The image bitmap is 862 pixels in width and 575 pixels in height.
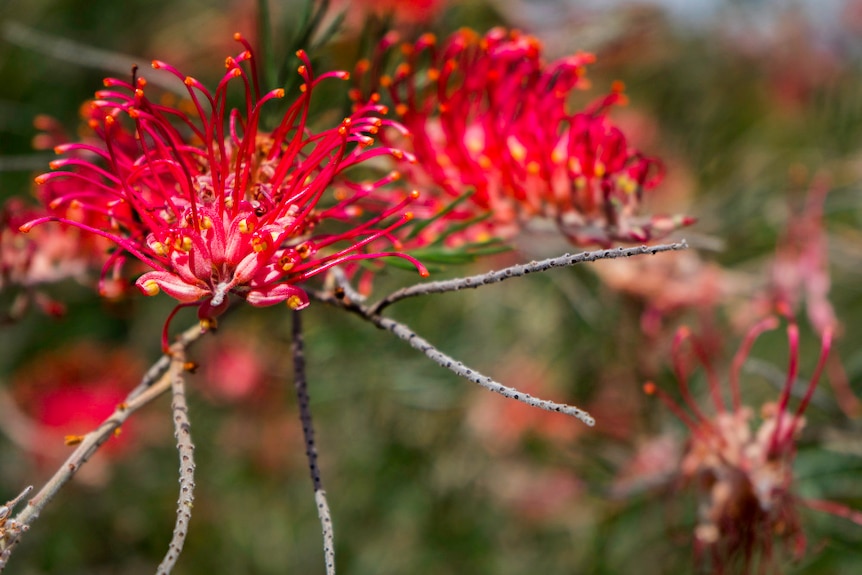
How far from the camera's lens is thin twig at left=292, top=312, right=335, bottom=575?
484 mm

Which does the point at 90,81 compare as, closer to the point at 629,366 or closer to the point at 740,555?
the point at 629,366

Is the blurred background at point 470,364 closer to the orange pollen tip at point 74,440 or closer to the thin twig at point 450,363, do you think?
the thin twig at point 450,363

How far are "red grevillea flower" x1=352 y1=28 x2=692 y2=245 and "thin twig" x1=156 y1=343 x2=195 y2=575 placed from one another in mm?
330

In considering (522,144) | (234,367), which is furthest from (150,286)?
(234,367)

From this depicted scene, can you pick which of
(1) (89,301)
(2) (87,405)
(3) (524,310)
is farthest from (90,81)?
(3) (524,310)

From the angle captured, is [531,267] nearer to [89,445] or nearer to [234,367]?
[89,445]

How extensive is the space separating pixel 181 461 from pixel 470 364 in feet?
3.96

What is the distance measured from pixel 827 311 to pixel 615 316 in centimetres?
34

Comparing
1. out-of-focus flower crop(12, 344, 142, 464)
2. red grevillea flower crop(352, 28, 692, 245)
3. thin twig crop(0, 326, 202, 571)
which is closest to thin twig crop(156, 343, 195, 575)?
thin twig crop(0, 326, 202, 571)

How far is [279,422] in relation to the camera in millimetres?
2158

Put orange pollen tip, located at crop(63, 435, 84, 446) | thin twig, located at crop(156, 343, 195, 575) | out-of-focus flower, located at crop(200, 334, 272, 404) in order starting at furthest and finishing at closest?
out-of-focus flower, located at crop(200, 334, 272, 404) → orange pollen tip, located at crop(63, 435, 84, 446) → thin twig, located at crop(156, 343, 195, 575)

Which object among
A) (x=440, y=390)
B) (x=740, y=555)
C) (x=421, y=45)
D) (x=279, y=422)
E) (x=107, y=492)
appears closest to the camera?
(x=421, y=45)

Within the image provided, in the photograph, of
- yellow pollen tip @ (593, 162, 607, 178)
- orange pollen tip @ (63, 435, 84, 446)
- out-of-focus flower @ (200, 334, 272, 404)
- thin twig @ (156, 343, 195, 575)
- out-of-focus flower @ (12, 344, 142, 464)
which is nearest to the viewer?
thin twig @ (156, 343, 195, 575)

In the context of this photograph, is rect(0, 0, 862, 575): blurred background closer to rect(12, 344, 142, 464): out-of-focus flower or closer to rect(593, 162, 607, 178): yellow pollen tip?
rect(12, 344, 142, 464): out-of-focus flower
